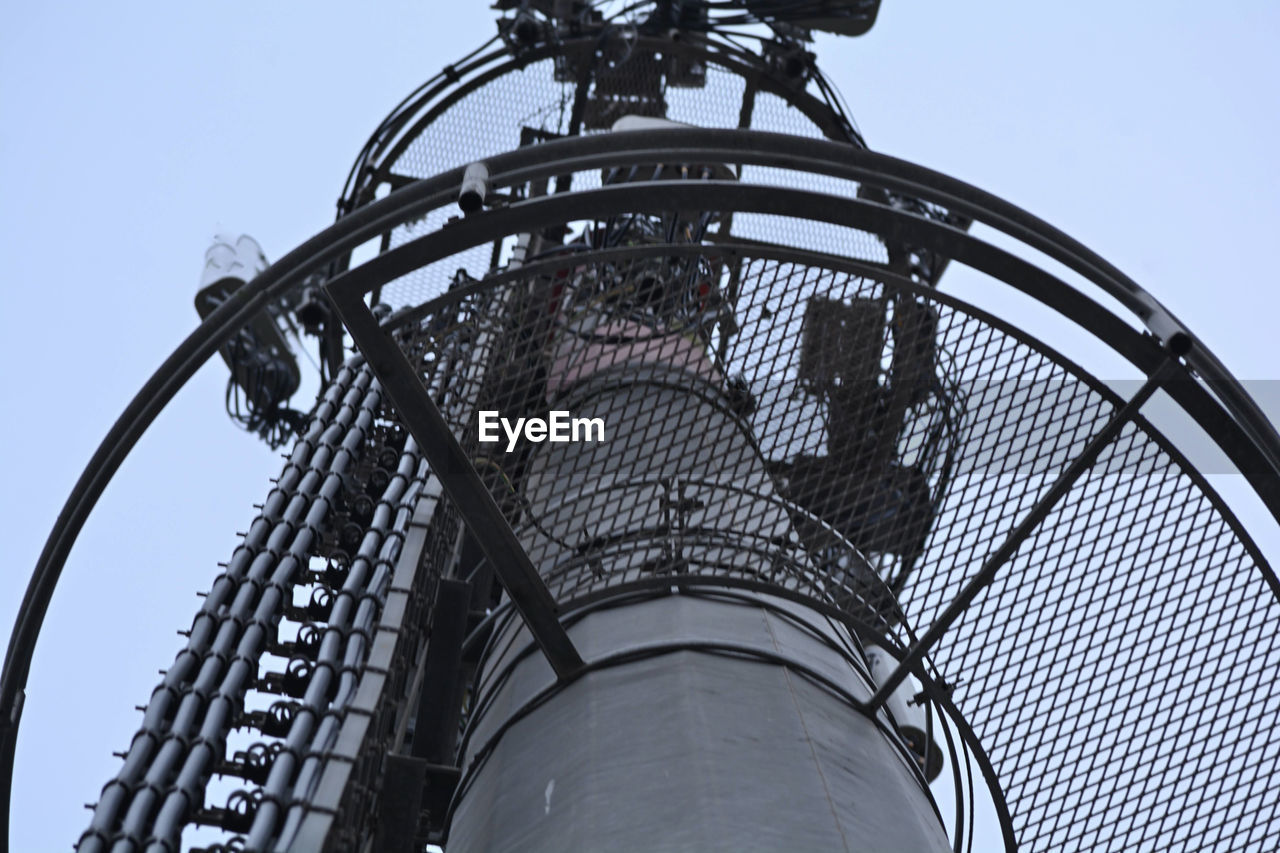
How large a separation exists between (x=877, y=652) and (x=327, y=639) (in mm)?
6226

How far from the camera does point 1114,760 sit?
6.19 meters

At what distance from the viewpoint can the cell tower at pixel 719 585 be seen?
4965 millimetres

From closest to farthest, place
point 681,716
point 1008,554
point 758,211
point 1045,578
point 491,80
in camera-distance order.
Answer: point 758,211 → point 681,716 → point 1008,554 → point 1045,578 → point 491,80

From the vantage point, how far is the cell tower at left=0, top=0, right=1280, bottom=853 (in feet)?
16.3

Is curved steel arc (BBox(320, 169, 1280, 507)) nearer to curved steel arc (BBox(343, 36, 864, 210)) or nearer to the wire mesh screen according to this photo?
the wire mesh screen

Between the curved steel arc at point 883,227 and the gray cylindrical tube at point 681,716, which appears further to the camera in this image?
the curved steel arc at point 883,227

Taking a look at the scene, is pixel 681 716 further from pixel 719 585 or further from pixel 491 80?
pixel 491 80

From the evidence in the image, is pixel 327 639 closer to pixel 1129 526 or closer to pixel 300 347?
pixel 1129 526

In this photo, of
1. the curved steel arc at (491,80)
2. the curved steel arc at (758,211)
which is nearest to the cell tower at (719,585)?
the curved steel arc at (758,211)

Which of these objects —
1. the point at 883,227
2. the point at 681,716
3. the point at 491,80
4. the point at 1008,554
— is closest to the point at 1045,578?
the point at 1008,554

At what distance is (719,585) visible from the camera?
6078mm

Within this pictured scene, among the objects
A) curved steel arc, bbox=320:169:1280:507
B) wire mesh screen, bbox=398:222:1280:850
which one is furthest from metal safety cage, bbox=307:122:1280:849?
curved steel arc, bbox=320:169:1280:507

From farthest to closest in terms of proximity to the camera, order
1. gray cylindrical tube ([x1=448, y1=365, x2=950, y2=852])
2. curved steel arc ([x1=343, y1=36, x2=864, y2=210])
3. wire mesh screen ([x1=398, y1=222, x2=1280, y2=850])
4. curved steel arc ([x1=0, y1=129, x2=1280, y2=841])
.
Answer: curved steel arc ([x1=343, y1=36, x2=864, y2=210]) → wire mesh screen ([x1=398, y1=222, x2=1280, y2=850]) → curved steel arc ([x1=0, y1=129, x2=1280, y2=841]) → gray cylindrical tube ([x1=448, y1=365, x2=950, y2=852])

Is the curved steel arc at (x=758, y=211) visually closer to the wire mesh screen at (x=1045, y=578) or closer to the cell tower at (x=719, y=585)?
the cell tower at (x=719, y=585)
